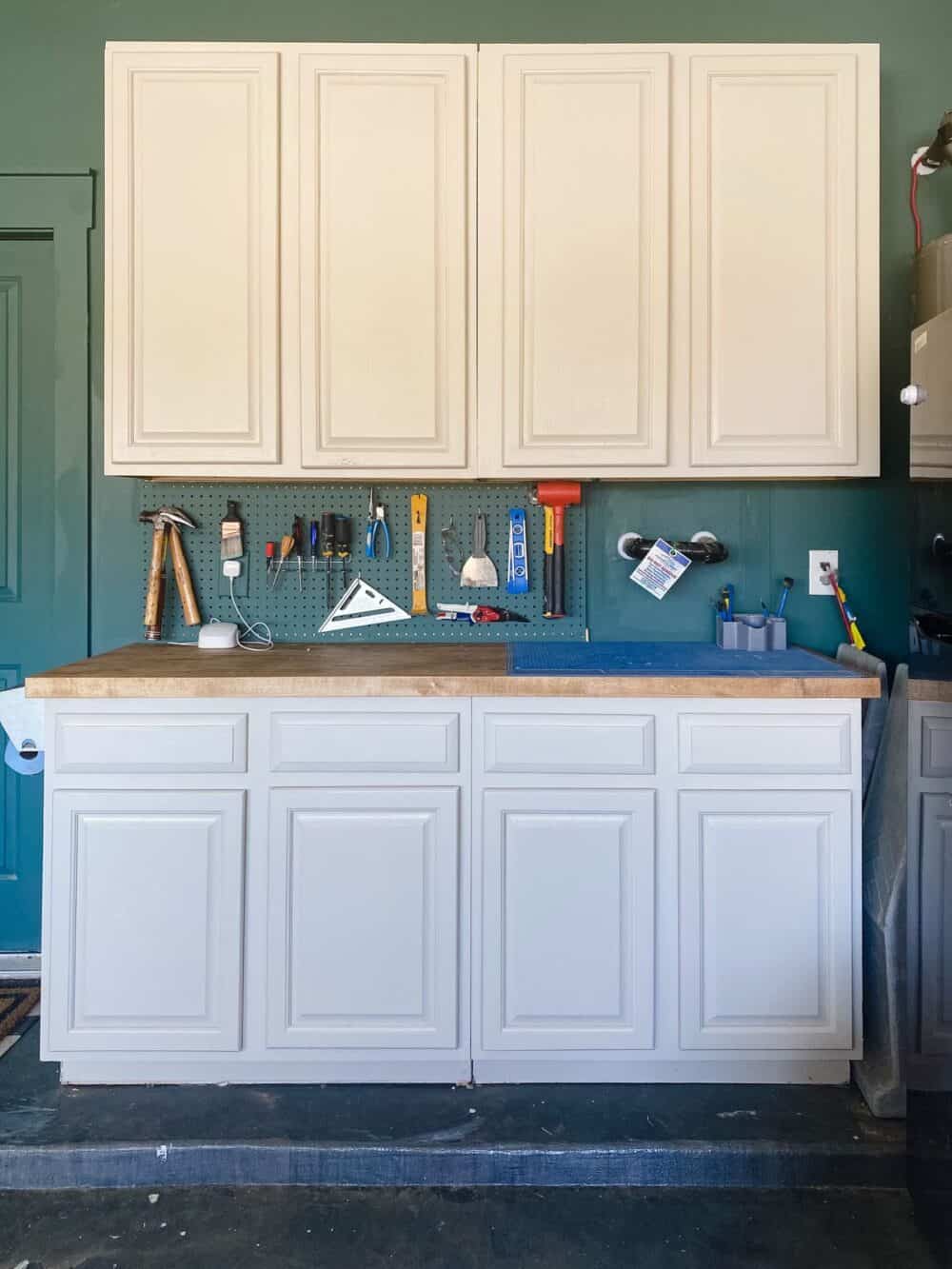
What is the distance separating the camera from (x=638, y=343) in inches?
78.0

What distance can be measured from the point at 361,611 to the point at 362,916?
0.90m

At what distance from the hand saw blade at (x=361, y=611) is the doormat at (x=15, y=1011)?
1291mm

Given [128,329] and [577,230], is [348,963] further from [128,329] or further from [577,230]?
[577,230]

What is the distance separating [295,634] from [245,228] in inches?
42.7

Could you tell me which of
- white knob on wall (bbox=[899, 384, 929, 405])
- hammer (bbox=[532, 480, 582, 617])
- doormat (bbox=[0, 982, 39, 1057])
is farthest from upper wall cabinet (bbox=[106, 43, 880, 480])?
doormat (bbox=[0, 982, 39, 1057])

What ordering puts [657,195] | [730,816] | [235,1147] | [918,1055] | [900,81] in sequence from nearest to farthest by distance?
[918,1055] < [235,1147] < [730,816] < [657,195] < [900,81]

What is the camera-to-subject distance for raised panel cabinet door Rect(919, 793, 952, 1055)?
4.37 feet

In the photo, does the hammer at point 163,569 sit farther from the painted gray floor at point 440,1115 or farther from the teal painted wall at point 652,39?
the painted gray floor at point 440,1115

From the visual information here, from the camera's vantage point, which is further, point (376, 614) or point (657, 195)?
point (376, 614)

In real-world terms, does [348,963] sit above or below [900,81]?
below

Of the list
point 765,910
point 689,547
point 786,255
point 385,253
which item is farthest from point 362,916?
point 786,255

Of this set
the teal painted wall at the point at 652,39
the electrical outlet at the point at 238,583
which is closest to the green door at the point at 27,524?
the teal painted wall at the point at 652,39

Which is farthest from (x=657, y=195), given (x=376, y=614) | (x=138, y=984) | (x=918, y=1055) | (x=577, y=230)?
(x=138, y=984)

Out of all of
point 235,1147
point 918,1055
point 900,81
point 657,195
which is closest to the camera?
point 918,1055
